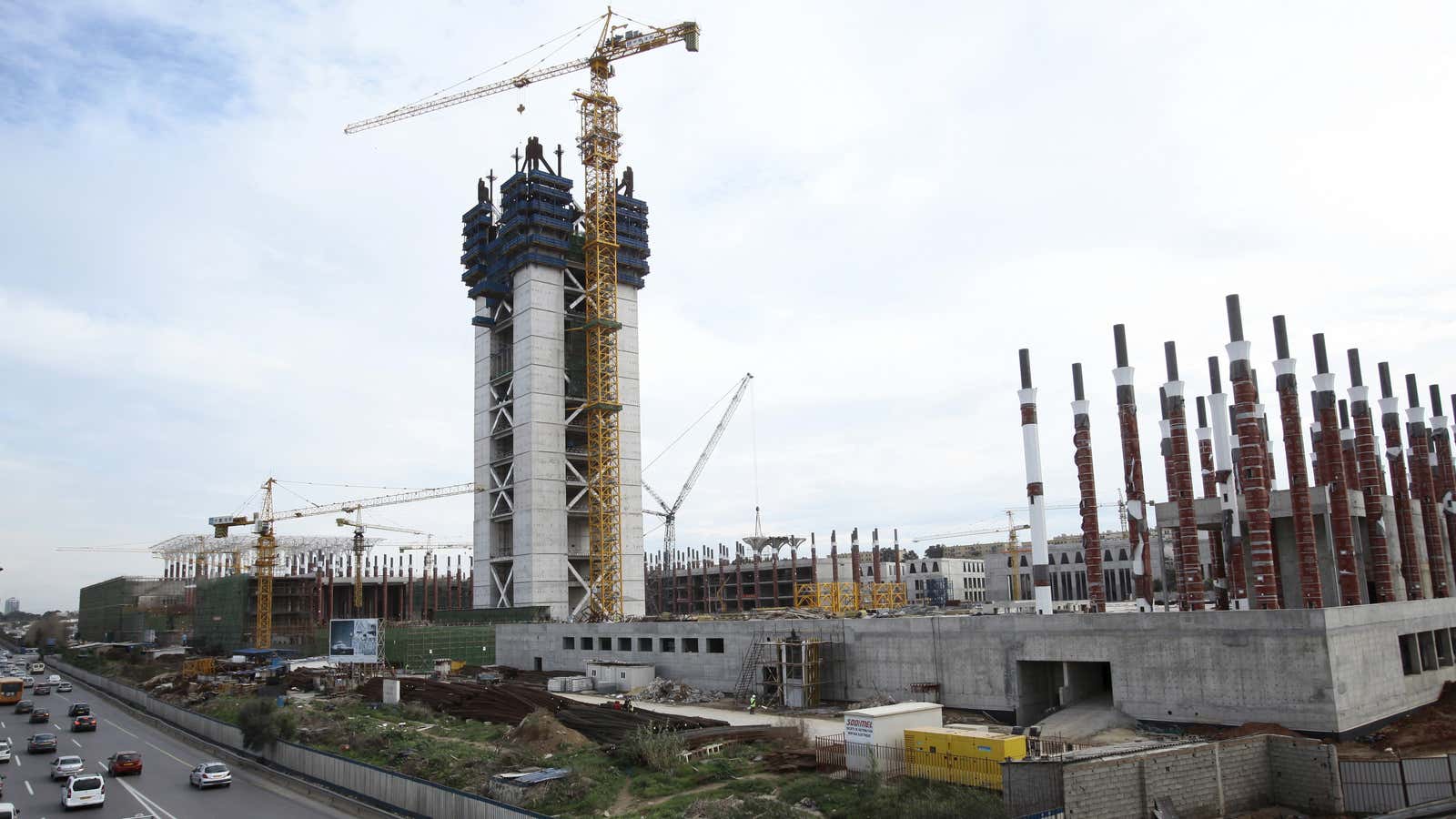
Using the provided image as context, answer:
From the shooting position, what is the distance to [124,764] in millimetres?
47062

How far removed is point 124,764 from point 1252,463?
5975 centimetres

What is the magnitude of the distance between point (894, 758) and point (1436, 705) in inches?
1234

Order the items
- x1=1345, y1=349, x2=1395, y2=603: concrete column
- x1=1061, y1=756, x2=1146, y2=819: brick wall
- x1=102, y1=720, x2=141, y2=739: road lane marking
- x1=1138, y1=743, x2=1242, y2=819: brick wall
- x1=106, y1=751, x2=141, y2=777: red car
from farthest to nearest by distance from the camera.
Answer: x1=102, y1=720, x2=141, y2=739: road lane marking < x1=1345, y1=349, x2=1395, y2=603: concrete column < x1=106, y1=751, x2=141, y2=777: red car < x1=1138, y1=743, x2=1242, y2=819: brick wall < x1=1061, y1=756, x2=1146, y2=819: brick wall

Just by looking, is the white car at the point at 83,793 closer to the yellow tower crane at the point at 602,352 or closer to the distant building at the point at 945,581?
the yellow tower crane at the point at 602,352

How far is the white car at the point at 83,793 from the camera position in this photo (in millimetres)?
38375

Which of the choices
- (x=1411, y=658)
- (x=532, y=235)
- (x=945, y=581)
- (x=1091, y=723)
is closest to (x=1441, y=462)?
(x=1411, y=658)

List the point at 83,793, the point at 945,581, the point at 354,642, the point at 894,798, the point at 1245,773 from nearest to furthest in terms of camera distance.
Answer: the point at 1245,773 < the point at 894,798 < the point at 83,793 < the point at 354,642 < the point at 945,581

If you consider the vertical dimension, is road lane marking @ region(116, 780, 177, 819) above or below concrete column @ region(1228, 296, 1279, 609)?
below

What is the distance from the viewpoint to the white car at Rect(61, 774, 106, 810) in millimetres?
38375

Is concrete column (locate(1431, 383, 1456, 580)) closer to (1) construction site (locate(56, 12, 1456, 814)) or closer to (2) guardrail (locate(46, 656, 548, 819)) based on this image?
(1) construction site (locate(56, 12, 1456, 814))

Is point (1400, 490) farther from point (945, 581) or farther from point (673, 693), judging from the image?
point (945, 581)

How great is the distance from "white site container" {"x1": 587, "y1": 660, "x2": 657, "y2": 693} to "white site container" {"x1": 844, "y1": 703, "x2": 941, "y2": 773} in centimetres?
3459

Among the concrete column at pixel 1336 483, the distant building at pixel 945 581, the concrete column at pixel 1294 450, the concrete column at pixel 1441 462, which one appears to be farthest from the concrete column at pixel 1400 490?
the distant building at pixel 945 581

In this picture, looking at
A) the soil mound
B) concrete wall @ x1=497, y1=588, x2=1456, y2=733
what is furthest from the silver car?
concrete wall @ x1=497, y1=588, x2=1456, y2=733
